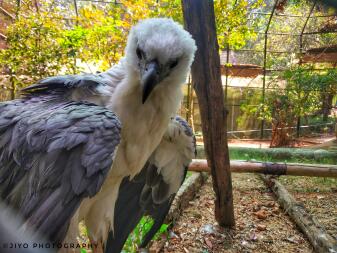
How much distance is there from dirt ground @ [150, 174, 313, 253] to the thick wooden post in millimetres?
191

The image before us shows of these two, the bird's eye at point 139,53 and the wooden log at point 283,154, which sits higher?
the bird's eye at point 139,53

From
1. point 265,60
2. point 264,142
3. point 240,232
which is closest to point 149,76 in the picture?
point 240,232

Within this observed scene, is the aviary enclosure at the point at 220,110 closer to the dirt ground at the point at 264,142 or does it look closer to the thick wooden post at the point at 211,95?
the thick wooden post at the point at 211,95

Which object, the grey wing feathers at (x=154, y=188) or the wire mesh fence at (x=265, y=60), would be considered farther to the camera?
the wire mesh fence at (x=265, y=60)

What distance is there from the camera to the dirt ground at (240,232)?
298 centimetres

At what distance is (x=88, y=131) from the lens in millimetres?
1556

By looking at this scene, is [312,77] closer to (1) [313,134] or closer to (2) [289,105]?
(2) [289,105]

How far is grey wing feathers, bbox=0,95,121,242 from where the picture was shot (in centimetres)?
140

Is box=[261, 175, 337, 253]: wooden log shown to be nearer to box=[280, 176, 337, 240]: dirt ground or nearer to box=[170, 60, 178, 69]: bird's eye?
Result: box=[280, 176, 337, 240]: dirt ground

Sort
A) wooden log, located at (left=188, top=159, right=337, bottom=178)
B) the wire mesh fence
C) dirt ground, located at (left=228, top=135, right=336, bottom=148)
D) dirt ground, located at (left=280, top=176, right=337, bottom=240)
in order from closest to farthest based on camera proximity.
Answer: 1. dirt ground, located at (left=280, top=176, right=337, bottom=240)
2. wooden log, located at (left=188, top=159, right=337, bottom=178)
3. the wire mesh fence
4. dirt ground, located at (left=228, top=135, right=336, bottom=148)

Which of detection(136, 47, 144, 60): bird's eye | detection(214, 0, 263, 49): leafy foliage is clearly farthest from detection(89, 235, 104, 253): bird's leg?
detection(214, 0, 263, 49): leafy foliage

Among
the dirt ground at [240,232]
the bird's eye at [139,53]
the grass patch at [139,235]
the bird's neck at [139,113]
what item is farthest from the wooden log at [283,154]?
the bird's eye at [139,53]

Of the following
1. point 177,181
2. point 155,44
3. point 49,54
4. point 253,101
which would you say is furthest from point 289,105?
point 155,44

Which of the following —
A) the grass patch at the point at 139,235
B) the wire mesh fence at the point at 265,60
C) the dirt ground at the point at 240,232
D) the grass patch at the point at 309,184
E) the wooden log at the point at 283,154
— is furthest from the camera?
the wire mesh fence at the point at 265,60
